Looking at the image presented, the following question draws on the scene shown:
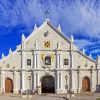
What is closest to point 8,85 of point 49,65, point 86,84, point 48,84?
point 48,84

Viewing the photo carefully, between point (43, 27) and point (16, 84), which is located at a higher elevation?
point (43, 27)

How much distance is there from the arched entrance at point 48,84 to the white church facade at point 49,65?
0.41 meters

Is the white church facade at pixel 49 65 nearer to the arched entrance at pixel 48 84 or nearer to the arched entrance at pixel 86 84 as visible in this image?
the arched entrance at pixel 86 84

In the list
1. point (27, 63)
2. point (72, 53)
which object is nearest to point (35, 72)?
point (27, 63)

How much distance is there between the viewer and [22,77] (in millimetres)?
65188

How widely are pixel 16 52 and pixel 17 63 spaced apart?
1849mm

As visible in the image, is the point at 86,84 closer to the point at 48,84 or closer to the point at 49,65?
the point at 48,84

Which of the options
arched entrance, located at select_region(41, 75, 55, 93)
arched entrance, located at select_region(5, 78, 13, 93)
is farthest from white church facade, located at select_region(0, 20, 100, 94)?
arched entrance, located at select_region(41, 75, 55, 93)

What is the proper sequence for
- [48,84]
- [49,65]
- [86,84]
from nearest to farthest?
[49,65]
[86,84]
[48,84]

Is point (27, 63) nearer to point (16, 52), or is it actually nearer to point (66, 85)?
point (16, 52)

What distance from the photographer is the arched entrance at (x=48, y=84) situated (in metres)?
66.7

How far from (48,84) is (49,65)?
3974mm

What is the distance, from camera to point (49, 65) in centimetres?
6556

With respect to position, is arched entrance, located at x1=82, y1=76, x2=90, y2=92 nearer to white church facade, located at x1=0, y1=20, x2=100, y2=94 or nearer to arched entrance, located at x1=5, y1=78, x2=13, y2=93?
white church facade, located at x1=0, y1=20, x2=100, y2=94
